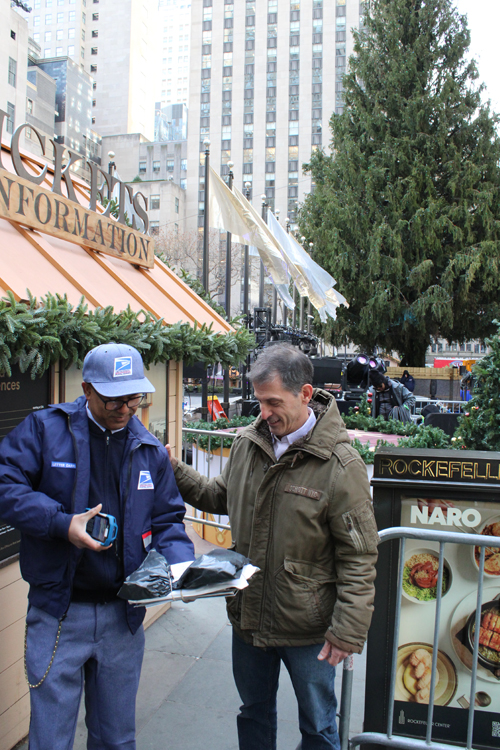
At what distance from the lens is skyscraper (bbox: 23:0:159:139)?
9312 cm

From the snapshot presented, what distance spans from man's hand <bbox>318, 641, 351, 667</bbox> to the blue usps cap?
48.7 inches

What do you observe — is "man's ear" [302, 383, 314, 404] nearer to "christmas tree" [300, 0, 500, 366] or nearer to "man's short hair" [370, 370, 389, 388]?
"man's short hair" [370, 370, 389, 388]

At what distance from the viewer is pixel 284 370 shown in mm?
2152

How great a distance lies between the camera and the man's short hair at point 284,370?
2150 mm

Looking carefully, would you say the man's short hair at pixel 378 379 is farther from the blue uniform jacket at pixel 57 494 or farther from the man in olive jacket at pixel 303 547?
the blue uniform jacket at pixel 57 494

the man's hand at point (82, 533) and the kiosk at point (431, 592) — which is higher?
the man's hand at point (82, 533)

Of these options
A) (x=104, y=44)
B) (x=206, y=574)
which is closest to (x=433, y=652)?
(x=206, y=574)

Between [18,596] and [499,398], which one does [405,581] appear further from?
[18,596]

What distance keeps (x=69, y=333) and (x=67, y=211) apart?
1.30m

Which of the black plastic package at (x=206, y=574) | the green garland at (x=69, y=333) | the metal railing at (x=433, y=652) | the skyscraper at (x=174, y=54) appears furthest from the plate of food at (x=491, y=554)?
the skyscraper at (x=174, y=54)

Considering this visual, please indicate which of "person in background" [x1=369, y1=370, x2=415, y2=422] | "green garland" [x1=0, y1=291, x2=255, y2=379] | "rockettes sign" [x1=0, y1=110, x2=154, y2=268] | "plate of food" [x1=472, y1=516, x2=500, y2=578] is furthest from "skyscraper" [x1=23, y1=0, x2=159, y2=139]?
"plate of food" [x1=472, y1=516, x2=500, y2=578]

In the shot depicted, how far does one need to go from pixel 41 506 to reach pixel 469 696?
2.30 meters

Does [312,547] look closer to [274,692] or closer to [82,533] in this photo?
[274,692]

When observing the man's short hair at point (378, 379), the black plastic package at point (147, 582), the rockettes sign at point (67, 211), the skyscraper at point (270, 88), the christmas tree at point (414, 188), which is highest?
the skyscraper at point (270, 88)
